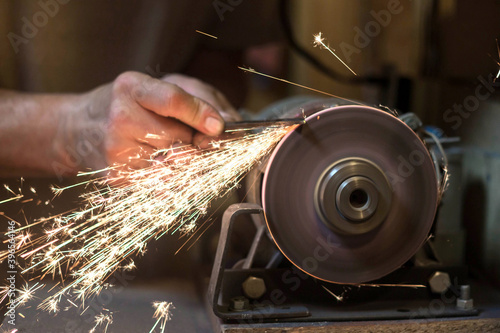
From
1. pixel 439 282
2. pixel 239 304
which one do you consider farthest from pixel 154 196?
pixel 439 282

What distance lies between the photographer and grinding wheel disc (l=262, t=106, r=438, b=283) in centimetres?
110

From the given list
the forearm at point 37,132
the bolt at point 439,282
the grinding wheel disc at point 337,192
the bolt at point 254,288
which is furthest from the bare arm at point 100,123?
the bolt at point 439,282

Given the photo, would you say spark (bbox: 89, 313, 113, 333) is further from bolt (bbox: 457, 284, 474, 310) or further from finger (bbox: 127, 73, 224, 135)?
bolt (bbox: 457, 284, 474, 310)

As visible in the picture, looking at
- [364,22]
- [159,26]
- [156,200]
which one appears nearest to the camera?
[156,200]

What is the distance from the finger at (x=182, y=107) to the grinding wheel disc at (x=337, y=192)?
0.18 metres

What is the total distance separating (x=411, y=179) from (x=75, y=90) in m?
1.61

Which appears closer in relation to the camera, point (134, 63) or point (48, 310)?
point (48, 310)

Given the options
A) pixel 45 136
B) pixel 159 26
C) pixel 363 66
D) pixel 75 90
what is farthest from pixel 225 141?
pixel 363 66

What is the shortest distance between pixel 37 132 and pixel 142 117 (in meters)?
0.59

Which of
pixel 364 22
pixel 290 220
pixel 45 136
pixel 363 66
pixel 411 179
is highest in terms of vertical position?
pixel 364 22

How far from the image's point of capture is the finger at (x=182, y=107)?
46.8 inches

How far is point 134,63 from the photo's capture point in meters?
2.22

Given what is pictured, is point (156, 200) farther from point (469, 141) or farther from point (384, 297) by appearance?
point (469, 141)

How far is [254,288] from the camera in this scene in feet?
3.82
